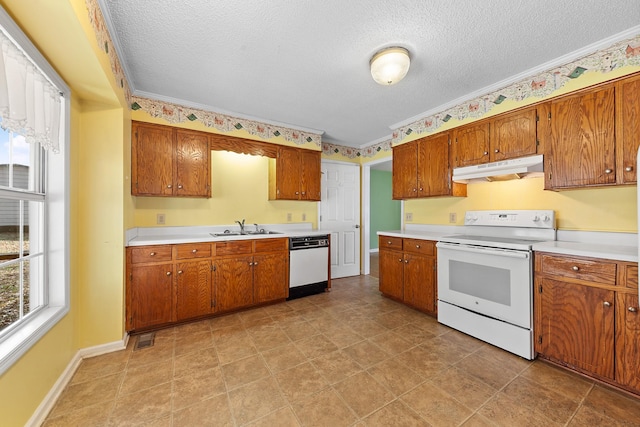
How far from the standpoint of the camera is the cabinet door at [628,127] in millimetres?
1813

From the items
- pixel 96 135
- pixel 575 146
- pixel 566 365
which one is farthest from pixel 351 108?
pixel 566 365

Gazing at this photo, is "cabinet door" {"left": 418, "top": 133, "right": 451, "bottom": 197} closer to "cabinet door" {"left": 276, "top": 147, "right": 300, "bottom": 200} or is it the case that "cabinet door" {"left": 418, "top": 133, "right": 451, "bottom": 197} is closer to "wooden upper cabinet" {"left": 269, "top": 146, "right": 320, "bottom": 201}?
"wooden upper cabinet" {"left": 269, "top": 146, "right": 320, "bottom": 201}

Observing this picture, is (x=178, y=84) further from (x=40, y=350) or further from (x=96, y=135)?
(x=40, y=350)

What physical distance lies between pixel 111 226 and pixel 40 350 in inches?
38.6

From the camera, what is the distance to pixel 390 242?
→ 11.0 feet

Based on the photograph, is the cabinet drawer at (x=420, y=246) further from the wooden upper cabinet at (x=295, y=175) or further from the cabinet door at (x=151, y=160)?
the cabinet door at (x=151, y=160)

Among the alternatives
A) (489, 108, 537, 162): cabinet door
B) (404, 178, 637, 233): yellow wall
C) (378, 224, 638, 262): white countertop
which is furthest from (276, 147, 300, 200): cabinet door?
(378, 224, 638, 262): white countertop

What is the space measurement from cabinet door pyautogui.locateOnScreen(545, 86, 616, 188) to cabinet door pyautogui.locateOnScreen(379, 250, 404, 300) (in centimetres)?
168

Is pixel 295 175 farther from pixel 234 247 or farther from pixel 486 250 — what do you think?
pixel 486 250

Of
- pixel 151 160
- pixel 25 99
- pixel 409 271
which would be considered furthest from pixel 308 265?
pixel 25 99

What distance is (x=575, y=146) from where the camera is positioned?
6.86ft

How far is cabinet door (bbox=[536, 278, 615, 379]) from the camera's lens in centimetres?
171

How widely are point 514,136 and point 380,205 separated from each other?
472 cm

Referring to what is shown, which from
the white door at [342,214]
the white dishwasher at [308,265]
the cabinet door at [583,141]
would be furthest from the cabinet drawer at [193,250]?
the cabinet door at [583,141]
